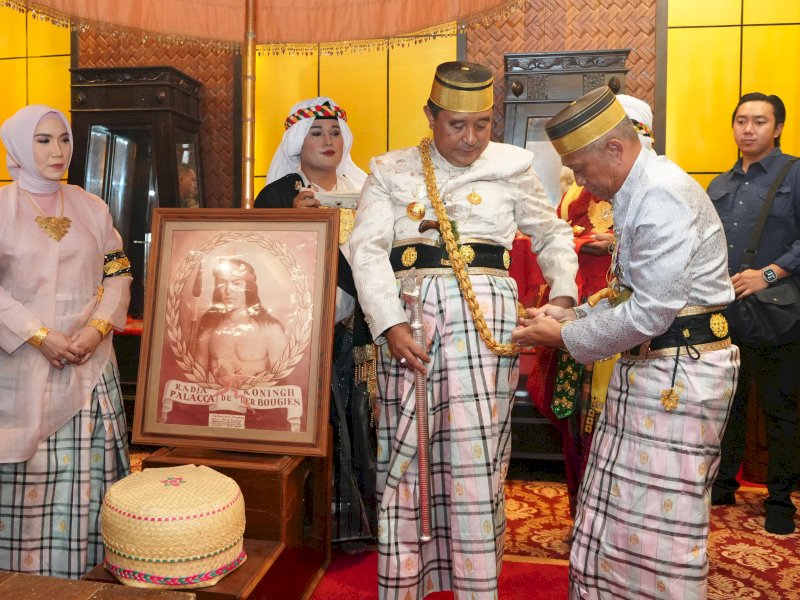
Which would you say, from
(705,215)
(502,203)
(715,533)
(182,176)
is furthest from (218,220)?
(182,176)

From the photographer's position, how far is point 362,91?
5551 mm

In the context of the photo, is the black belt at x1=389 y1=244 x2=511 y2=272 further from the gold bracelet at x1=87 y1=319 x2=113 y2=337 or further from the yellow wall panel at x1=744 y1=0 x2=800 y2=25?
the yellow wall panel at x1=744 y1=0 x2=800 y2=25

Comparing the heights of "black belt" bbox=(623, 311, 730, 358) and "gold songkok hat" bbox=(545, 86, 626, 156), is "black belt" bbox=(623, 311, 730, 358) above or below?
below

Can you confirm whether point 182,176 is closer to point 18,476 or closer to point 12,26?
point 12,26

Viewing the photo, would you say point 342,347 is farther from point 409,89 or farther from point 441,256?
point 409,89

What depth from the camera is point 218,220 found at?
253 centimetres

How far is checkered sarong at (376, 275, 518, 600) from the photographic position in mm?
2211

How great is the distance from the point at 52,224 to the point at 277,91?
3.39 meters

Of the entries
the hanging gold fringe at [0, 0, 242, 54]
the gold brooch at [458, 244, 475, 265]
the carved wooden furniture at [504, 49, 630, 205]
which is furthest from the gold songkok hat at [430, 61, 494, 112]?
the carved wooden furniture at [504, 49, 630, 205]

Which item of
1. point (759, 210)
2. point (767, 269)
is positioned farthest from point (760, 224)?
point (767, 269)

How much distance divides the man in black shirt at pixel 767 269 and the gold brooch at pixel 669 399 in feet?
5.79

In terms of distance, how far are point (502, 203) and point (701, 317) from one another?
2.45 feet

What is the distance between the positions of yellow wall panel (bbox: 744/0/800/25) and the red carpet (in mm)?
4074

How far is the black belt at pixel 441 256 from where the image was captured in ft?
7.60
